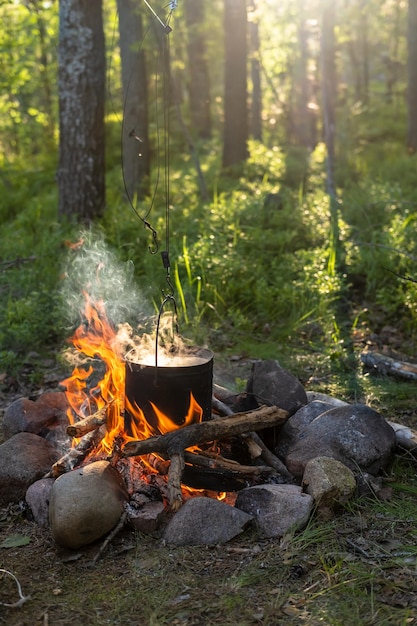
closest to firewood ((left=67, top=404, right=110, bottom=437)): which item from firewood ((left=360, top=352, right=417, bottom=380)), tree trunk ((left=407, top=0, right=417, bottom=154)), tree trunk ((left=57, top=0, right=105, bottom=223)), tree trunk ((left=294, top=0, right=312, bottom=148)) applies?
firewood ((left=360, top=352, right=417, bottom=380))

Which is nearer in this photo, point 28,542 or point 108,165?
point 28,542

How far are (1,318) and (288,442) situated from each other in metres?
3.87

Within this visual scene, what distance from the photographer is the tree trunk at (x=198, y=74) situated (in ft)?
59.5

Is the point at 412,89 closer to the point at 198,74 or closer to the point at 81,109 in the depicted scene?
the point at 198,74

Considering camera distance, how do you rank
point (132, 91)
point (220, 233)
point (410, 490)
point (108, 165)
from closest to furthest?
point (410, 490) < point (220, 233) < point (132, 91) < point (108, 165)

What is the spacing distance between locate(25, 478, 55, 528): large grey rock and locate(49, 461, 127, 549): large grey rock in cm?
28

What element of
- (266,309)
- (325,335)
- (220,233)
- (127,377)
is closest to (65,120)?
(220,233)

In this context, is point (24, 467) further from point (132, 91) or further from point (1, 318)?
point (132, 91)


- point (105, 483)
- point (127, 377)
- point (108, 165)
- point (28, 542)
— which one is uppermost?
point (108, 165)

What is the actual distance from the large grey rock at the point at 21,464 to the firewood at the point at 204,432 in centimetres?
70

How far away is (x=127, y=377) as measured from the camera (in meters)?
4.36

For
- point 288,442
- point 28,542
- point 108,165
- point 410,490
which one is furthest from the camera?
point 108,165

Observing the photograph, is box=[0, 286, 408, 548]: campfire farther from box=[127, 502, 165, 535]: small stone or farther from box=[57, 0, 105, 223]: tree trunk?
box=[57, 0, 105, 223]: tree trunk

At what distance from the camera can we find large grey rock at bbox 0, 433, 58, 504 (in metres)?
4.32
